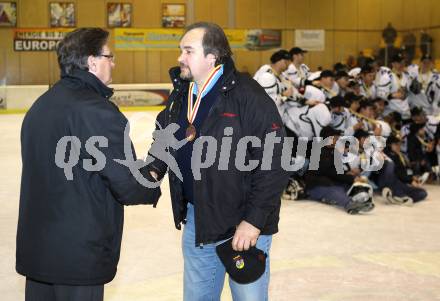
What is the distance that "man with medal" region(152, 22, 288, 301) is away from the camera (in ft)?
10.1

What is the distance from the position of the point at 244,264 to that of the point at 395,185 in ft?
20.3

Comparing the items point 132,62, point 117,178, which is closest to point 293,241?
point 117,178

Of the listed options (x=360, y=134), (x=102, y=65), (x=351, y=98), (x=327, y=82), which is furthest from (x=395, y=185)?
(x=102, y=65)

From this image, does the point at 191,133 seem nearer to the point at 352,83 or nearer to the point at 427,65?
the point at 352,83

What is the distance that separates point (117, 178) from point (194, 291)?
78 cm

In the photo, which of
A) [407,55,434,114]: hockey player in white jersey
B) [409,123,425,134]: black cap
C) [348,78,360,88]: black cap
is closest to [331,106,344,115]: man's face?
[409,123,425,134]: black cap

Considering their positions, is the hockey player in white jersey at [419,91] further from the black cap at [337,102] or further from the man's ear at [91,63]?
the man's ear at [91,63]

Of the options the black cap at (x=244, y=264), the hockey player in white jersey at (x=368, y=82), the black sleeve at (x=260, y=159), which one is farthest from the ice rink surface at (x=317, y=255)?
the hockey player in white jersey at (x=368, y=82)

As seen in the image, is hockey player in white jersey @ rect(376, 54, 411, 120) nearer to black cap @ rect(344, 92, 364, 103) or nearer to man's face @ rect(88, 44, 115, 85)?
black cap @ rect(344, 92, 364, 103)

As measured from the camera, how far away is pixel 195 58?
3.12 metres

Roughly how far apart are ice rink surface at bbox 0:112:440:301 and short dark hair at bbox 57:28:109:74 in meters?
2.42

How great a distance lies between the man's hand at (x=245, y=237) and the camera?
121 inches

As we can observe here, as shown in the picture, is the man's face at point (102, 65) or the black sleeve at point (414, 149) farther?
the black sleeve at point (414, 149)

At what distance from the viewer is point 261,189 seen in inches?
122
